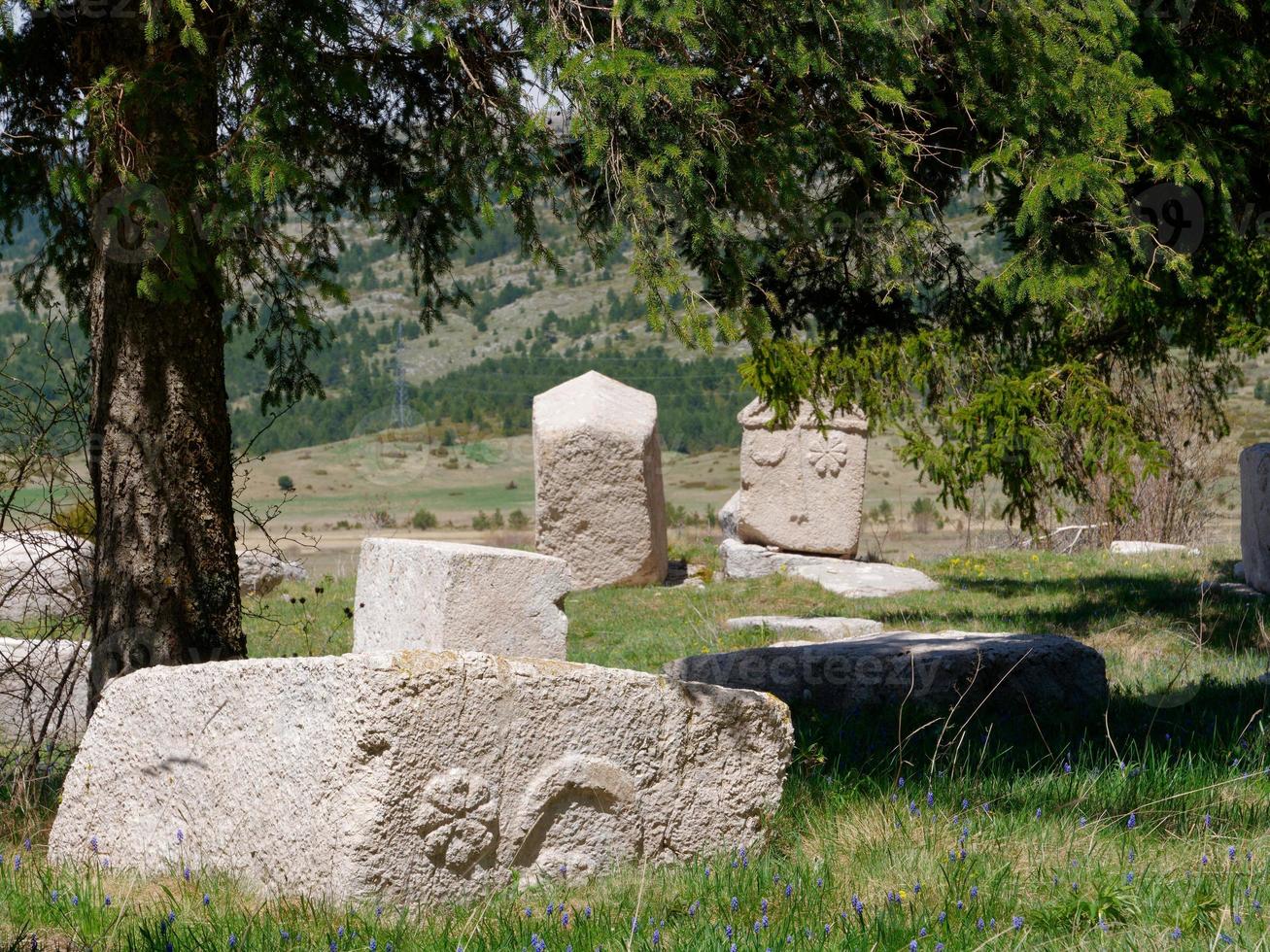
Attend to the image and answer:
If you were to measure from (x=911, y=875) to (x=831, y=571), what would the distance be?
10.5 metres

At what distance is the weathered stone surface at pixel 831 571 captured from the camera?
13055 millimetres

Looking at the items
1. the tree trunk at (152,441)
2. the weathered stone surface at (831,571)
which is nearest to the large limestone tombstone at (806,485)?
the weathered stone surface at (831,571)

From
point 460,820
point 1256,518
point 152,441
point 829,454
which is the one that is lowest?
point 460,820

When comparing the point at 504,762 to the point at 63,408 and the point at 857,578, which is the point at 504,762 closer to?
the point at 63,408

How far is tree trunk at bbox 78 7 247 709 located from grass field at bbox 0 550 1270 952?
92 centimetres

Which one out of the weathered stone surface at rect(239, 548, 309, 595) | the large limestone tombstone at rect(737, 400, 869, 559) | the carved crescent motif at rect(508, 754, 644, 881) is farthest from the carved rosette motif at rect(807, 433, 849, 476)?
the carved crescent motif at rect(508, 754, 644, 881)

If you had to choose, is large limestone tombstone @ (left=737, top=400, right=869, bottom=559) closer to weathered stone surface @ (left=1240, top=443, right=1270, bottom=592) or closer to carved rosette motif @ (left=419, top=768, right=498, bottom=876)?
weathered stone surface @ (left=1240, top=443, right=1270, bottom=592)

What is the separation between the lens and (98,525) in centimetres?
525

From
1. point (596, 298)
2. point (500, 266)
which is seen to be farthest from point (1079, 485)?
point (500, 266)

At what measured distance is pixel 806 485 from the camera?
15.5 m

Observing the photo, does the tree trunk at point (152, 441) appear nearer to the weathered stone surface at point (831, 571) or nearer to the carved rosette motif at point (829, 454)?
the weathered stone surface at point (831, 571)

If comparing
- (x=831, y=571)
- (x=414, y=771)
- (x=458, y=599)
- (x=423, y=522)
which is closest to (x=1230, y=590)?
(x=831, y=571)

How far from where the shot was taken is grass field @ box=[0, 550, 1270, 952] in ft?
9.92

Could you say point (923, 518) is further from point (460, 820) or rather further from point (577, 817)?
point (460, 820)
